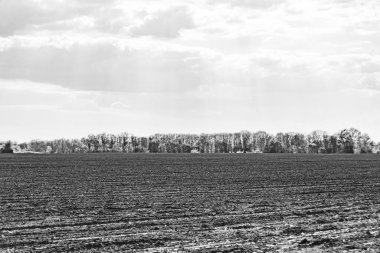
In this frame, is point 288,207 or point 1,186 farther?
point 1,186

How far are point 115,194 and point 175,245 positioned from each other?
15418 millimetres

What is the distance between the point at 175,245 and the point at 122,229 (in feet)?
10.3

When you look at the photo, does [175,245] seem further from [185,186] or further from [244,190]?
[185,186]

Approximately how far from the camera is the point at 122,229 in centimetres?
1712

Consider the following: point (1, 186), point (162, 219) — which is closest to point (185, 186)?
point (1, 186)

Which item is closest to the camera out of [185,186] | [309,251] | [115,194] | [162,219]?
[309,251]

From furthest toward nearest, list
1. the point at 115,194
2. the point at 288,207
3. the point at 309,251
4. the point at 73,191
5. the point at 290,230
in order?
the point at 73,191
the point at 115,194
the point at 288,207
the point at 290,230
the point at 309,251

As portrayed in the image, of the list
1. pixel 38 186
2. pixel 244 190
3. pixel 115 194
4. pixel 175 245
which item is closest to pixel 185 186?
pixel 244 190

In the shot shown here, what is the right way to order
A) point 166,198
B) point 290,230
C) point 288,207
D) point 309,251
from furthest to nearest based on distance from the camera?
point 166,198
point 288,207
point 290,230
point 309,251

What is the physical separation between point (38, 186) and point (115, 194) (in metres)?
8.06

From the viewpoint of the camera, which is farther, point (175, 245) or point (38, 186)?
point (38, 186)

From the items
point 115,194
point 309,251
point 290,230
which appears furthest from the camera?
point 115,194

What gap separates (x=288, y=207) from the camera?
23.5 meters

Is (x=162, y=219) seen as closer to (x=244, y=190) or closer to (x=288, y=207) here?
(x=288, y=207)
